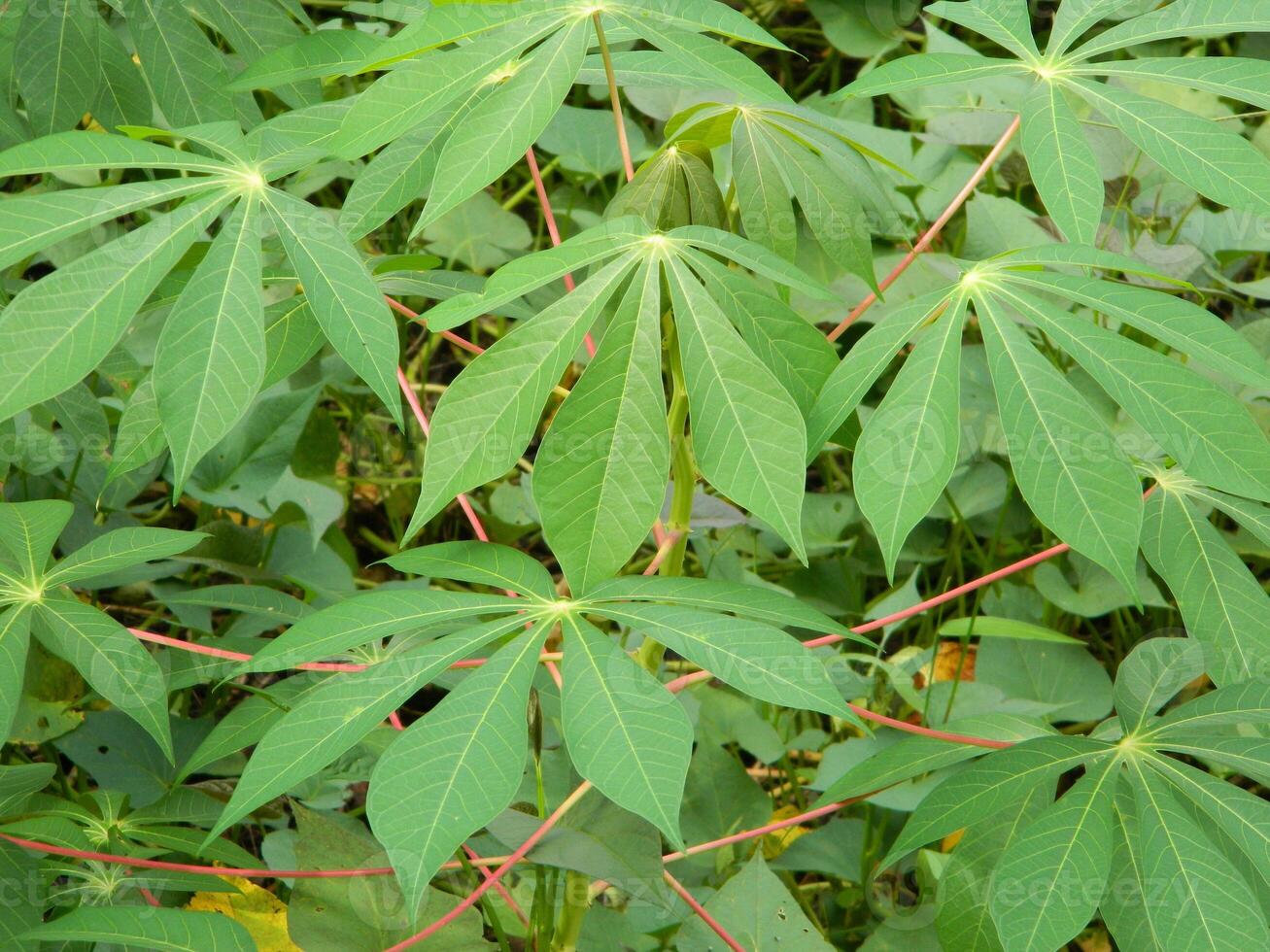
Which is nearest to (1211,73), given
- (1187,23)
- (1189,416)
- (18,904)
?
(1187,23)

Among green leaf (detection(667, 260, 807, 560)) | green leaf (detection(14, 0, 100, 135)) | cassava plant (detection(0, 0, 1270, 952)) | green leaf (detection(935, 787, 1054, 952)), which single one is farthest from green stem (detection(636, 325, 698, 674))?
green leaf (detection(14, 0, 100, 135))

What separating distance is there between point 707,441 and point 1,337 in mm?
488

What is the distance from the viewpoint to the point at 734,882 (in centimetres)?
119

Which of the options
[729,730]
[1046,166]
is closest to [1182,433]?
[1046,166]

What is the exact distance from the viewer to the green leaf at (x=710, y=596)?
900 mm

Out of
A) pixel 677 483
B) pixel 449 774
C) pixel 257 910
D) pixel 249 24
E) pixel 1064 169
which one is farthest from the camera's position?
pixel 257 910

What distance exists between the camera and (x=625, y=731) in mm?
789

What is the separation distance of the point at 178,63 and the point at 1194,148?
92 centimetres

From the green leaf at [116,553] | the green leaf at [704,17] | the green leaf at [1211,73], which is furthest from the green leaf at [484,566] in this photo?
the green leaf at [1211,73]

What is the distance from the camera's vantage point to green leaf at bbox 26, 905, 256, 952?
88 centimetres

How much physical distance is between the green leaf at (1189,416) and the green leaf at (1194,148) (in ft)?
0.44

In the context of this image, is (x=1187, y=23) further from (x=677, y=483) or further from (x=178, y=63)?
(x=178, y=63)

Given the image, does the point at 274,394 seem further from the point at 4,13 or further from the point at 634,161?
the point at 634,161

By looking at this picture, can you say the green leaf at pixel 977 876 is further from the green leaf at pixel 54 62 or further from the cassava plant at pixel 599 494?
the green leaf at pixel 54 62
